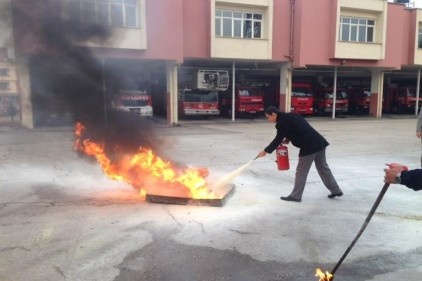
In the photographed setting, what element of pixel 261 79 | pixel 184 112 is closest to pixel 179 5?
pixel 184 112

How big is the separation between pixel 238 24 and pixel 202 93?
4333 mm

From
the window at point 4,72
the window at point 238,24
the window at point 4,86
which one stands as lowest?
the window at point 4,86

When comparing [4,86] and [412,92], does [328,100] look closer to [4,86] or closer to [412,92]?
[412,92]

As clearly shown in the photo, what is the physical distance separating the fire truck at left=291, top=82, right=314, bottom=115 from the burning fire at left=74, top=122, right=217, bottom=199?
19.1 m

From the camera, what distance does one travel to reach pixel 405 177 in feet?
10.0

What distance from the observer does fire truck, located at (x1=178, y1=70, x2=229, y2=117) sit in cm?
→ 2256

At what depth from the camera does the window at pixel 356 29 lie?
24.3 m

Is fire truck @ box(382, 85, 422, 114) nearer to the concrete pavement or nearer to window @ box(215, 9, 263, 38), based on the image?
window @ box(215, 9, 263, 38)

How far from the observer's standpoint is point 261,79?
2898 cm

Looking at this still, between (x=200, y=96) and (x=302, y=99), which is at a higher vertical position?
(x=200, y=96)

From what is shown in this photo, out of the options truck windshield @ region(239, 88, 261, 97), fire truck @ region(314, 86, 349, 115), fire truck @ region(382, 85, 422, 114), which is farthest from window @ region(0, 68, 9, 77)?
fire truck @ region(382, 85, 422, 114)

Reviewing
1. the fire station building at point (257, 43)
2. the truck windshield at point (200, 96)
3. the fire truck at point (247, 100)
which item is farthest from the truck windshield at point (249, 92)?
the truck windshield at point (200, 96)

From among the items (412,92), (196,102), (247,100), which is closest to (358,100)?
(412,92)

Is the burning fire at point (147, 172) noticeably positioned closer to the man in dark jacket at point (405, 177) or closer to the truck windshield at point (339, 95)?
the man in dark jacket at point (405, 177)
